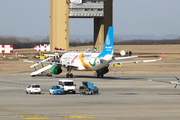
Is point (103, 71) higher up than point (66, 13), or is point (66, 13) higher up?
point (66, 13)

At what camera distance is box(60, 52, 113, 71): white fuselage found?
71.1 meters

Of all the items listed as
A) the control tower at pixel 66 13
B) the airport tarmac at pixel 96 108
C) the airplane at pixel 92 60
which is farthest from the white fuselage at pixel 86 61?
the control tower at pixel 66 13

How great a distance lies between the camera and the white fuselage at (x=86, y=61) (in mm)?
71125

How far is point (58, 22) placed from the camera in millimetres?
162500

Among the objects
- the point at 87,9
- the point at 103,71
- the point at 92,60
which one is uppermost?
the point at 87,9

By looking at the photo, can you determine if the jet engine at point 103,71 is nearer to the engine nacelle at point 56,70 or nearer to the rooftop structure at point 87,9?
the engine nacelle at point 56,70

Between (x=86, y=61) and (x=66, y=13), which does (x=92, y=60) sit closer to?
(x=86, y=61)

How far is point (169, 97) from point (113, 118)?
18.3 m

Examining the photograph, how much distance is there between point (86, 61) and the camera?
75312 millimetres

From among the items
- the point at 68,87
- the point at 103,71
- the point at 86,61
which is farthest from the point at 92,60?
the point at 68,87

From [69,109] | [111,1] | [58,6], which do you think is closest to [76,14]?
[58,6]

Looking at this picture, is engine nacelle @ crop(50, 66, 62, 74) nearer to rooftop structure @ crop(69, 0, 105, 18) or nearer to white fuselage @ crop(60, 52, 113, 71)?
white fuselage @ crop(60, 52, 113, 71)

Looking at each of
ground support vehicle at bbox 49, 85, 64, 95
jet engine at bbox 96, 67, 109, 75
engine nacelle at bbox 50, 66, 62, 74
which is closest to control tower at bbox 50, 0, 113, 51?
engine nacelle at bbox 50, 66, 62, 74

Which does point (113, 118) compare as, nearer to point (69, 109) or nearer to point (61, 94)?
point (69, 109)
